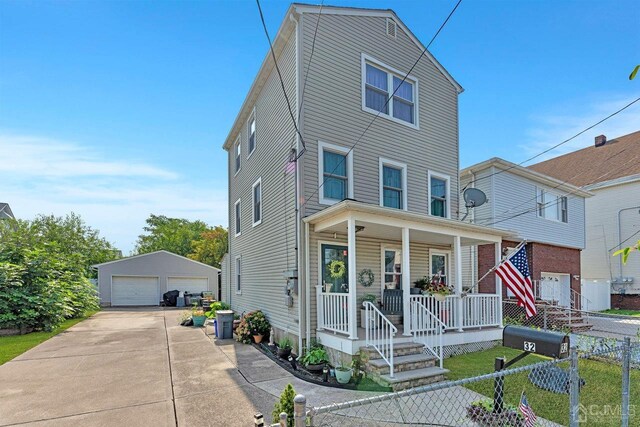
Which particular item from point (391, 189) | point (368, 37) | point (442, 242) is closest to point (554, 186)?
point (442, 242)

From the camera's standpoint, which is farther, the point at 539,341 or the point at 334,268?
the point at 334,268

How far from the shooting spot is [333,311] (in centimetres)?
748

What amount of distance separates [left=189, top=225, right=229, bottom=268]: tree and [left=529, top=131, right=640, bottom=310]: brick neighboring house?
2869 centimetres

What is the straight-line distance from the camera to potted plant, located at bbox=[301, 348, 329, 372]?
6.95 meters

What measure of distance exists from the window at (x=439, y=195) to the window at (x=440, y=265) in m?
1.26

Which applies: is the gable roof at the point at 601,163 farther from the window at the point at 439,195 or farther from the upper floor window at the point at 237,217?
the upper floor window at the point at 237,217

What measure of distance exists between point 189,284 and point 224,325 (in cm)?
1590

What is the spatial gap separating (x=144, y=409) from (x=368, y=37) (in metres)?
10.2

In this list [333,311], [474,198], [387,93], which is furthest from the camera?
[474,198]

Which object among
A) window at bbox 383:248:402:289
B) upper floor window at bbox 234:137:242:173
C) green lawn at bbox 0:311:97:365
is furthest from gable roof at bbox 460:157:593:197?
green lawn at bbox 0:311:97:365

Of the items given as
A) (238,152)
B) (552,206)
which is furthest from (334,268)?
(552,206)

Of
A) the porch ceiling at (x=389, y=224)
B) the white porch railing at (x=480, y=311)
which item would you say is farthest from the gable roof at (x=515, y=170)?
the white porch railing at (x=480, y=311)

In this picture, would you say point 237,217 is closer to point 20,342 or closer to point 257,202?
point 257,202

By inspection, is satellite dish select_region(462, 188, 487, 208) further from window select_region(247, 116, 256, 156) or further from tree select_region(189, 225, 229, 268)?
tree select_region(189, 225, 229, 268)
